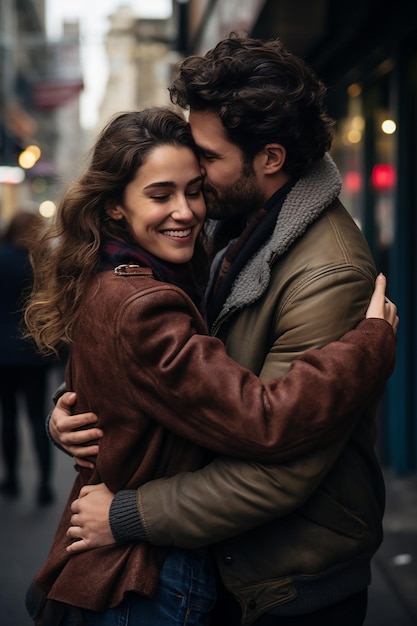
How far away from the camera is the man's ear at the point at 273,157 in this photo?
224cm

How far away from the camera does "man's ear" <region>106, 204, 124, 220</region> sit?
2279 millimetres

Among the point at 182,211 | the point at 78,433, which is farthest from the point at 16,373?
the point at 182,211

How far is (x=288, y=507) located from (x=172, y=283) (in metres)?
0.66

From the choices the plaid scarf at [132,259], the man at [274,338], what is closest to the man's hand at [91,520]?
the man at [274,338]

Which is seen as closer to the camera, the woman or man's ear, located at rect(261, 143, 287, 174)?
the woman

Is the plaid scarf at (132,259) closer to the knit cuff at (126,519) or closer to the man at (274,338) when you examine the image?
the man at (274,338)

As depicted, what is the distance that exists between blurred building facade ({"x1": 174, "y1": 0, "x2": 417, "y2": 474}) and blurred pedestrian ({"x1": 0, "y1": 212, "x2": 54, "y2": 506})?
8.83 feet

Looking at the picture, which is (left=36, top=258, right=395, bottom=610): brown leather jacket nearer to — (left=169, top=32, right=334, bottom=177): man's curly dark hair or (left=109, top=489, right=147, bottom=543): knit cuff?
(left=109, top=489, right=147, bottom=543): knit cuff

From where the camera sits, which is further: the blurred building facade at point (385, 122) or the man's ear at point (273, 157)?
the blurred building facade at point (385, 122)

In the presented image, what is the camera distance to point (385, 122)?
23.0 ft

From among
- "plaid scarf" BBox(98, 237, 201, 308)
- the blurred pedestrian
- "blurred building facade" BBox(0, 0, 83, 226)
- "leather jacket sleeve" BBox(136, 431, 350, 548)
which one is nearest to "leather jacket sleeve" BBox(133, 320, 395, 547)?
"leather jacket sleeve" BBox(136, 431, 350, 548)

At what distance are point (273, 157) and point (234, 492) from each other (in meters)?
0.89

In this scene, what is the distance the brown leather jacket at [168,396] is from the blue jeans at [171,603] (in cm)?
4

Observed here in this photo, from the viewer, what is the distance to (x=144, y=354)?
1.98 meters
